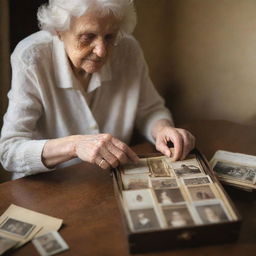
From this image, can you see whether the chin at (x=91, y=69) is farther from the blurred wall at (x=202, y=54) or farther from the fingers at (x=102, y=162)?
the blurred wall at (x=202, y=54)

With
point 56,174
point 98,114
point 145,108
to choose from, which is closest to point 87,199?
point 56,174

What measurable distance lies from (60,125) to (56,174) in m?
0.32

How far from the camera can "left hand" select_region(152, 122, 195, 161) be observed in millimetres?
1265

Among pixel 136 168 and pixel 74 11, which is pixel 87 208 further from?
pixel 74 11

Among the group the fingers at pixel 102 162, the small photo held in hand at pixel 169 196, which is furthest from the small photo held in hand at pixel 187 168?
the fingers at pixel 102 162

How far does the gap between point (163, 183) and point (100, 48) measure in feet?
1.97

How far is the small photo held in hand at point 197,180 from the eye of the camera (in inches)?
42.4

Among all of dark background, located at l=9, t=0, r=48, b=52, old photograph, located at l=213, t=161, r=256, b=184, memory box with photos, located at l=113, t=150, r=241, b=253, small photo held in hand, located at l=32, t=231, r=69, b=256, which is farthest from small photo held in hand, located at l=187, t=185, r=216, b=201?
dark background, located at l=9, t=0, r=48, b=52

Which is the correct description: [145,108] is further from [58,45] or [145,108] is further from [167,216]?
[167,216]

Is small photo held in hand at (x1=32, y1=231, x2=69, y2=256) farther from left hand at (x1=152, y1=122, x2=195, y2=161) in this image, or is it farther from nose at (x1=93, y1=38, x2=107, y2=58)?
nose at (x1=93, y1=38, x2=107, y2=58)

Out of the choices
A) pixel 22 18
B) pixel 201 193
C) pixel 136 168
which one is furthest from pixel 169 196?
pixel 22 18

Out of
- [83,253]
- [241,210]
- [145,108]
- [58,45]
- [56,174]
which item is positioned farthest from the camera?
[145,108]

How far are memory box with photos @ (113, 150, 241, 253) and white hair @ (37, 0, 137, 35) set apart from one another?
23.4 inches

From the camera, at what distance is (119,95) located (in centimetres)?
166
